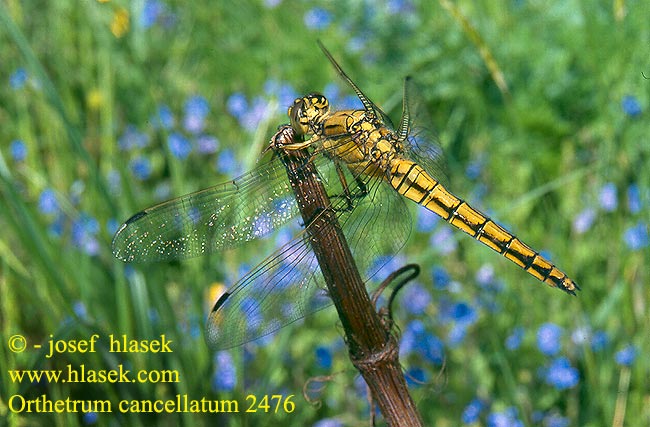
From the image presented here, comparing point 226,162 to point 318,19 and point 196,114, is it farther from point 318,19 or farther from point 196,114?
point 318,19

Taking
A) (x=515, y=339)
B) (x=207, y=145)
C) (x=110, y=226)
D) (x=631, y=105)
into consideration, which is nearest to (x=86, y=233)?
(x=110, y=226)

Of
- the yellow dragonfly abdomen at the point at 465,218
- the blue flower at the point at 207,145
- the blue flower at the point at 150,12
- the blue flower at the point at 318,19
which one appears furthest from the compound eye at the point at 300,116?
the blue flower at the point at 150,12

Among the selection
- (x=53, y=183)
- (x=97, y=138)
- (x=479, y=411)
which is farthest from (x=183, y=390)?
(x=97, y=138)

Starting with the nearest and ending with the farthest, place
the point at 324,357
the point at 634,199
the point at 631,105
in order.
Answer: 1. the point at 324,357
2. the point at 634,199
3. the point at 631,105

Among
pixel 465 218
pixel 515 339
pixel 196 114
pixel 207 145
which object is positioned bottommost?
pixel 465 218

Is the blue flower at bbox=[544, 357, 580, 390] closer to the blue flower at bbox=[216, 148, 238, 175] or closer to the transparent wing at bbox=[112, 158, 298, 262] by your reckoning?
the transparent wing at bbox=[112, 158, 298, 262]

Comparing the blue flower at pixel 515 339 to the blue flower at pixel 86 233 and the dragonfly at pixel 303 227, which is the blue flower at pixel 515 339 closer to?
the dragonfly at pixel 303 227
